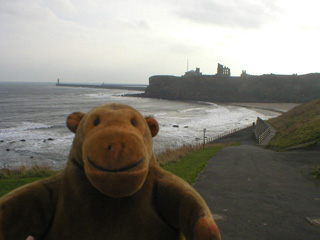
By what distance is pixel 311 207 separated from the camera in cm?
639

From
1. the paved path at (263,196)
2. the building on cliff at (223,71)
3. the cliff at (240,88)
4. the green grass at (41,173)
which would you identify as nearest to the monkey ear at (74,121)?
the paved path at (263,196)

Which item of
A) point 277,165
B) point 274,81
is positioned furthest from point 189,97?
point 277,165

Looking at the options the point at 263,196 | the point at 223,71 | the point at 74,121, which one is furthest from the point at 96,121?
the point at 223,71

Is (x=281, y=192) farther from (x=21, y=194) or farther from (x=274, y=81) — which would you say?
(x=274, y=81)

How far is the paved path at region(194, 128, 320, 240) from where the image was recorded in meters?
5.17

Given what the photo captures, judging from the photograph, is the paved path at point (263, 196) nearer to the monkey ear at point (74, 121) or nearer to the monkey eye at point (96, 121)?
the monkey ear at point (74, 121)

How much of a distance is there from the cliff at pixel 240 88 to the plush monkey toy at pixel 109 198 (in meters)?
96.5

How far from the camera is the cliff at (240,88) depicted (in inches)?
3780

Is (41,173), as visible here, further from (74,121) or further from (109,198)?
(109,198)

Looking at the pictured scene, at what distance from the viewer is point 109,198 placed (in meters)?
1.95

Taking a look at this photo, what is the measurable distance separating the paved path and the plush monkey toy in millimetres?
3231

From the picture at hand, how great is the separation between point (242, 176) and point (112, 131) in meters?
8.04

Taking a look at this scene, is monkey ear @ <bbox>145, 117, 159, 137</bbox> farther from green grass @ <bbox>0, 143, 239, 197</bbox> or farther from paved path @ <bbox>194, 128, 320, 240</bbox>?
green grass @ <bbox>0, 143, 239, 197</bbox>

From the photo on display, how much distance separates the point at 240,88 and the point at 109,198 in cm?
10794
